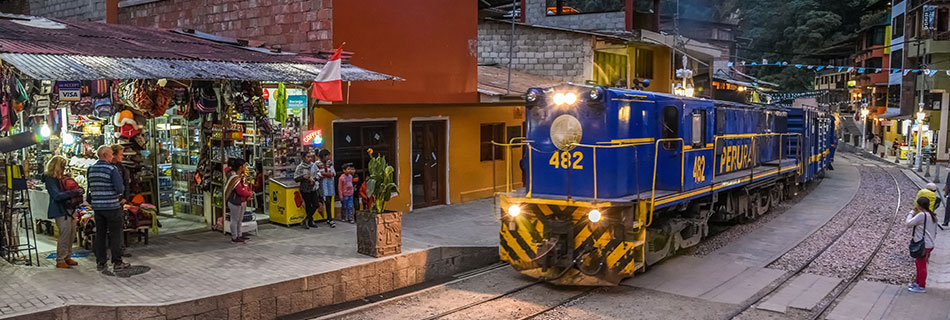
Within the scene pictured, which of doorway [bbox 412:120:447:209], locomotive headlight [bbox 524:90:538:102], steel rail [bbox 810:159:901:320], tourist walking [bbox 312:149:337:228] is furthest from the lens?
doorway [bbox 412:120:447:209]

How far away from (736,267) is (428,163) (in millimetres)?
6990

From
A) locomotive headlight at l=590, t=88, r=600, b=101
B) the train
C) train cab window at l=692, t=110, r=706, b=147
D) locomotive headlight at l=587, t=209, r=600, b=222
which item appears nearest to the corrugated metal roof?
the train

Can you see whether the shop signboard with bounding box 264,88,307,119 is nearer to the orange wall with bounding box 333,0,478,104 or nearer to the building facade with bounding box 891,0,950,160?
the orange wall with bounding box 333,0,478,104

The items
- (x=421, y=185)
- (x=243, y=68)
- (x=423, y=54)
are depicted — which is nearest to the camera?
(x=243, y=68)

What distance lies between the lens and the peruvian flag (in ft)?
35.7

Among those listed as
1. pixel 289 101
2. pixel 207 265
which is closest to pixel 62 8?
pixel 289 101

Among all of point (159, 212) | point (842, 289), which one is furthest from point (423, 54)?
point (842, 289)

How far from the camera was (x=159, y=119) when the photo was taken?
13258 millimetres

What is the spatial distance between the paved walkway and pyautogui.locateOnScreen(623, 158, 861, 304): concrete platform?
3028 mm

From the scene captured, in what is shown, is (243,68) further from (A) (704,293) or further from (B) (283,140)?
(A) (704,293)

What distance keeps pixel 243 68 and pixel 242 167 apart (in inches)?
61.0

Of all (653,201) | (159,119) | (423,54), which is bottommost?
(653,201)

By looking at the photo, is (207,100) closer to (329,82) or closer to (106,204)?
(329,82)

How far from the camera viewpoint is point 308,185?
12.3m
